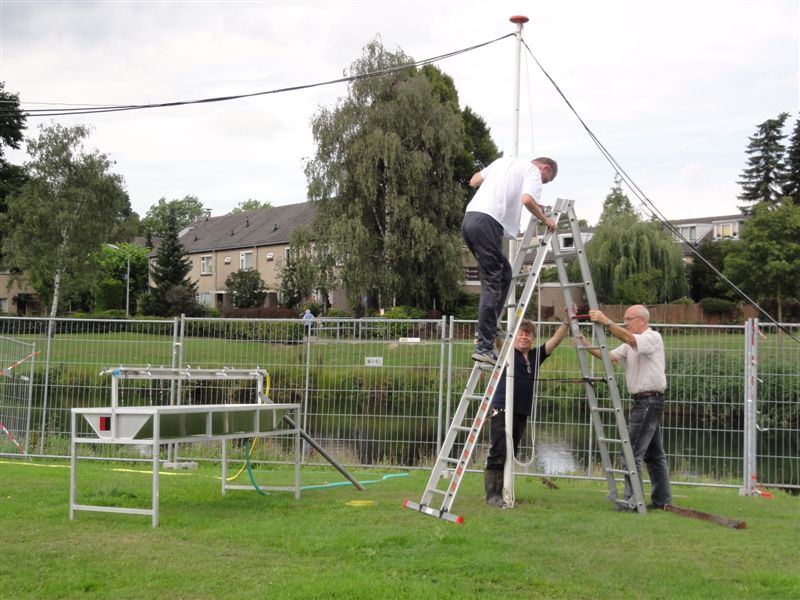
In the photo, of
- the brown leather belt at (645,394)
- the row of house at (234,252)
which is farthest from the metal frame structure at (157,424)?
the row of house at (234,252)

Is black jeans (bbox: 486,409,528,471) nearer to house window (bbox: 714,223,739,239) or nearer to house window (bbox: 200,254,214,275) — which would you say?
house window (bbox: 200,254,214,275)

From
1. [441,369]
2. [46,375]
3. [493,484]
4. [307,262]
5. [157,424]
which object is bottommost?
[493,484]

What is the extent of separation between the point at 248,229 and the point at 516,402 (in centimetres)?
6692

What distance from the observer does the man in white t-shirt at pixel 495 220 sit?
7.32 m

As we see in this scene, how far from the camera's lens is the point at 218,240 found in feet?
247

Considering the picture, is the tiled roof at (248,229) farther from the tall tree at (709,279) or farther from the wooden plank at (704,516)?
the wooden plank at (704,516)

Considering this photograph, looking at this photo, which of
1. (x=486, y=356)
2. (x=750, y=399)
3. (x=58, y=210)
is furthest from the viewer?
(x=58, y=210)

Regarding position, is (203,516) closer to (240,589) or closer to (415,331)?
(240,589)

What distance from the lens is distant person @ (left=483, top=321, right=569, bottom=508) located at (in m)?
8.13

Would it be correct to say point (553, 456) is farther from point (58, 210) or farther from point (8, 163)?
point (8, 163)

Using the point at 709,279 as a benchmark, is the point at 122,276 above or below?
above

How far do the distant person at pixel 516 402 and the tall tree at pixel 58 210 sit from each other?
145ft

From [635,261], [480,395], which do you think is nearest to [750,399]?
[480,395]

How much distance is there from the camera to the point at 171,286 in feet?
204
